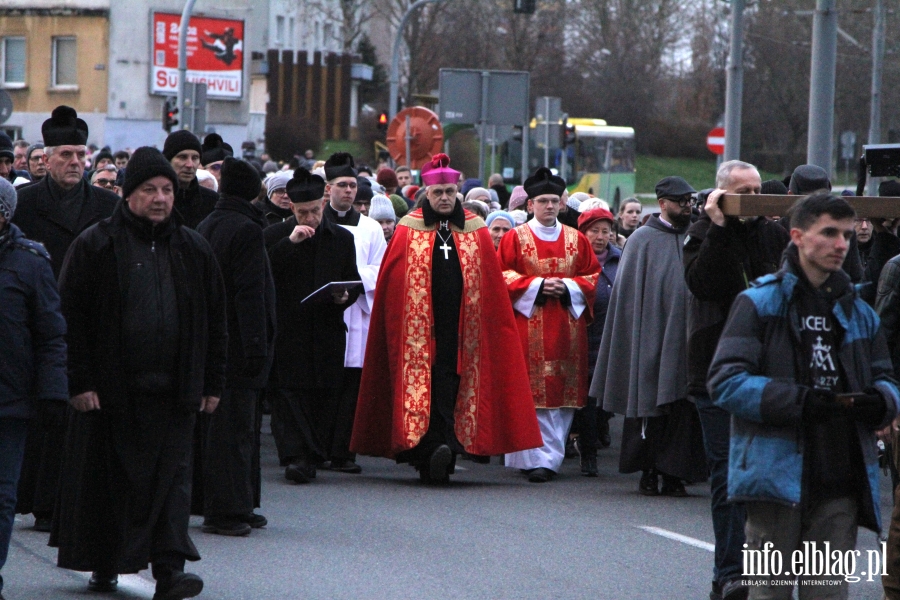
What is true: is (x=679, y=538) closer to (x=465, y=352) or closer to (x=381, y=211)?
(x=465, y=352)

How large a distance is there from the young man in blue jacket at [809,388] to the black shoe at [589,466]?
5696 millimetres

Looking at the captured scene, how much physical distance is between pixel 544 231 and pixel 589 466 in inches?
68.3

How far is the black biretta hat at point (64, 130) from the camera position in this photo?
8477 mm

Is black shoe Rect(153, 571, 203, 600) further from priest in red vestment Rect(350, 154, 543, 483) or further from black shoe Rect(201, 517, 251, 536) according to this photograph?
priest in red vestment Rect(350, 154, 543, 483)

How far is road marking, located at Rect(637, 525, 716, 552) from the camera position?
8461 mm

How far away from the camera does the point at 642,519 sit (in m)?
9.30

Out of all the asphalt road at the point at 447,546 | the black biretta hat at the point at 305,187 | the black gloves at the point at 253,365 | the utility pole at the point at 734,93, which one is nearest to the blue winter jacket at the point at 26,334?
the asphalt road at the point at 447,546

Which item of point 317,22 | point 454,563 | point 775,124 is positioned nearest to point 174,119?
point 454,563

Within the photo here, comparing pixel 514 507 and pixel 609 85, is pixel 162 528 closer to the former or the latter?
pixel 514 507

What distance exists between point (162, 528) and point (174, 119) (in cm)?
2307

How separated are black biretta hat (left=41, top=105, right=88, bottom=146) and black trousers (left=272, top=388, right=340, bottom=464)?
2.66 metres

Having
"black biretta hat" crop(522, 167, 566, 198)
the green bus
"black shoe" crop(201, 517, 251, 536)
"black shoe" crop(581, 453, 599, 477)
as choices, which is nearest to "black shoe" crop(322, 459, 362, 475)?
"black shoe" crop(581, 453, 599, 477)

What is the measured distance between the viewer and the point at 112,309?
6621 millimetres

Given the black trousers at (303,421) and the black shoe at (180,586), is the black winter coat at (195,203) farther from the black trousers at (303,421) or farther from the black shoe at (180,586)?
the black shoe at (180,586)
